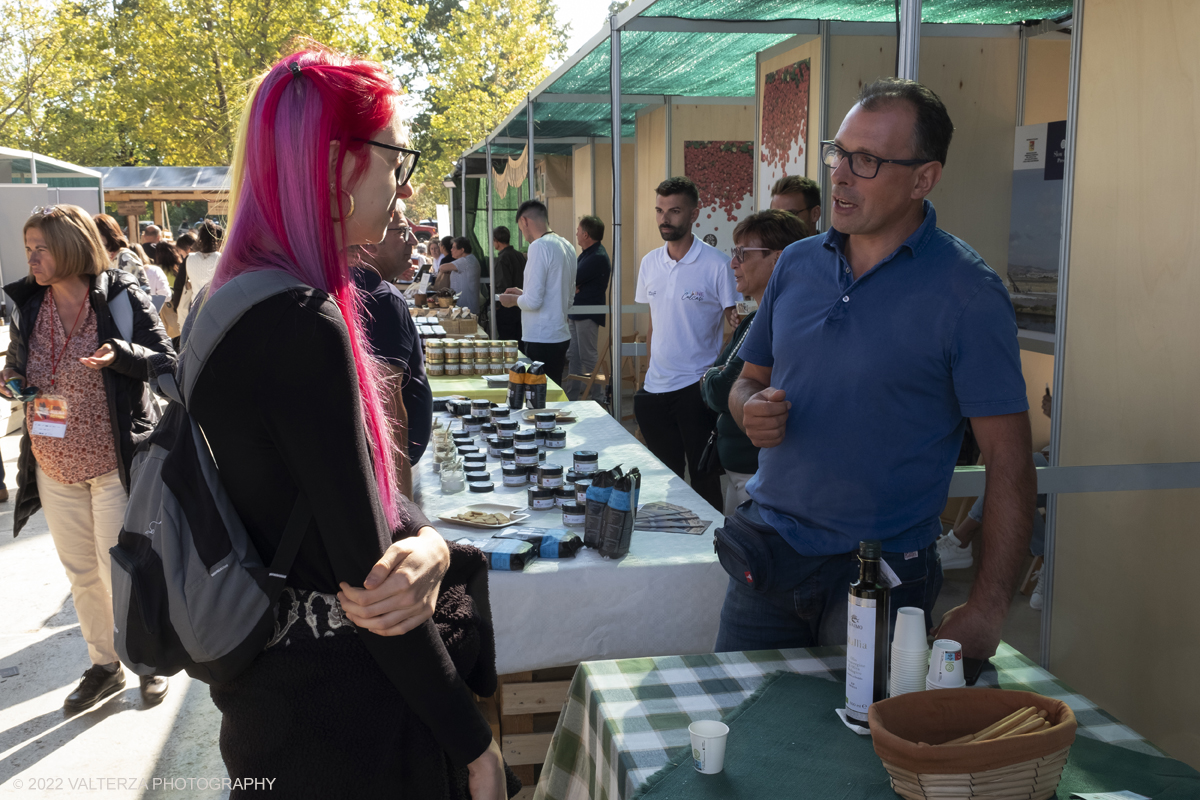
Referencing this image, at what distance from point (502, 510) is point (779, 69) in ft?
11.2

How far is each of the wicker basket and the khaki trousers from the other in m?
3.02

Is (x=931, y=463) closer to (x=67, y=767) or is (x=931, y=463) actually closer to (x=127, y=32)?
(x=67, y=767)

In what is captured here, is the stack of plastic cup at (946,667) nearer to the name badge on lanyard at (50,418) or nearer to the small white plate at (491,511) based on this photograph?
the small white plate at (491,511)

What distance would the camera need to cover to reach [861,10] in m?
4.45

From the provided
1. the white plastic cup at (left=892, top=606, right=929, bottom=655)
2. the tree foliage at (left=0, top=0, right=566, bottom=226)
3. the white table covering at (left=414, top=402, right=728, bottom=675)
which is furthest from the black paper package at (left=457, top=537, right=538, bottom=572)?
the tree foliage at (left=0, top=0, right=566, bottom=226)

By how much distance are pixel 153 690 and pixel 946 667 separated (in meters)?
3.11

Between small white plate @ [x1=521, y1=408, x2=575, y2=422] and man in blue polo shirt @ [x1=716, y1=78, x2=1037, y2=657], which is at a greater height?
man in blue polo shirt @ [x1=716, y1=78, x2=1037, y2=657]

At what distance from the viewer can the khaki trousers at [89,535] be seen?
3.37 metres

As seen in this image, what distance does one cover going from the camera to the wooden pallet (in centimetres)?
242

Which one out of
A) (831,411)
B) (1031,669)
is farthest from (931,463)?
(1031,669)

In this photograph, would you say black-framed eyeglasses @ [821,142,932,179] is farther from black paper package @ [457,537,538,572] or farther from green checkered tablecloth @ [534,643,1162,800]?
black paper package @ [457,537,538,572]

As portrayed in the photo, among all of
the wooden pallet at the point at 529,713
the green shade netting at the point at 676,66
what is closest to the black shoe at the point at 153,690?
the wooden pallet at the point at 529,713

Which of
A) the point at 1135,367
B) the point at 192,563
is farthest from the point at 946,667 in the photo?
the point at 1135,367

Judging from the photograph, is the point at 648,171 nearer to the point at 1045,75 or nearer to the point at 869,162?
the point at 1045,75
